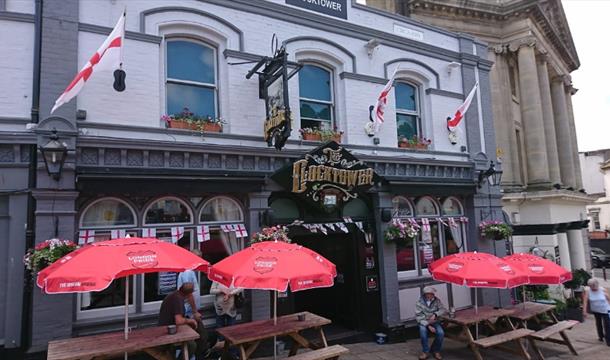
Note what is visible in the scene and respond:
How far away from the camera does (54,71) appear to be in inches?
275

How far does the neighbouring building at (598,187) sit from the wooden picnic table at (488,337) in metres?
38.6

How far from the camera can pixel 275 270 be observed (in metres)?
5.62

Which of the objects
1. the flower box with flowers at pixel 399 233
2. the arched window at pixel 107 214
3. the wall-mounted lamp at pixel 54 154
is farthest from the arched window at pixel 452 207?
the wall-mounted lamp at pixel 54 154

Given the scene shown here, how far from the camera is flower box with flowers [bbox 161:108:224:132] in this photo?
7902mm

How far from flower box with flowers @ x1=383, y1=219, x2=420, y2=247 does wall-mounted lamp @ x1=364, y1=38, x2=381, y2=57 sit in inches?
182

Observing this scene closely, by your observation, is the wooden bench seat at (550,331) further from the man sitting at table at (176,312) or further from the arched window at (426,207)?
the man sitting at table at (176,312)

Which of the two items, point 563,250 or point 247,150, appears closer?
point 247,150

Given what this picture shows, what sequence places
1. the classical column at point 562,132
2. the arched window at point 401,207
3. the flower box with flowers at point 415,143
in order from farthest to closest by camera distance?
1. the classical column at point 562,132
2. the flower box with flowers at point 415,143
3. the arched window at point 401,207

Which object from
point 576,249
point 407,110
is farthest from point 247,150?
point 576,249

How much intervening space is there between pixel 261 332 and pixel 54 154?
4423 mm

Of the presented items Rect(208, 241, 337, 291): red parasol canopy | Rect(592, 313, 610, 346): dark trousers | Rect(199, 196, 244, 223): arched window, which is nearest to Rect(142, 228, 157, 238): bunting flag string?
Rect(199, 196, 244, 223): arched window

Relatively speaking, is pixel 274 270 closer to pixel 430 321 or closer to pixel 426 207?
pixel 430 321

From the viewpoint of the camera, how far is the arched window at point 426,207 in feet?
37.3

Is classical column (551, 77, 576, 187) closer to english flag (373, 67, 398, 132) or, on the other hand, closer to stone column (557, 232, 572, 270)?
stone column (557, 232, 572, 270)
